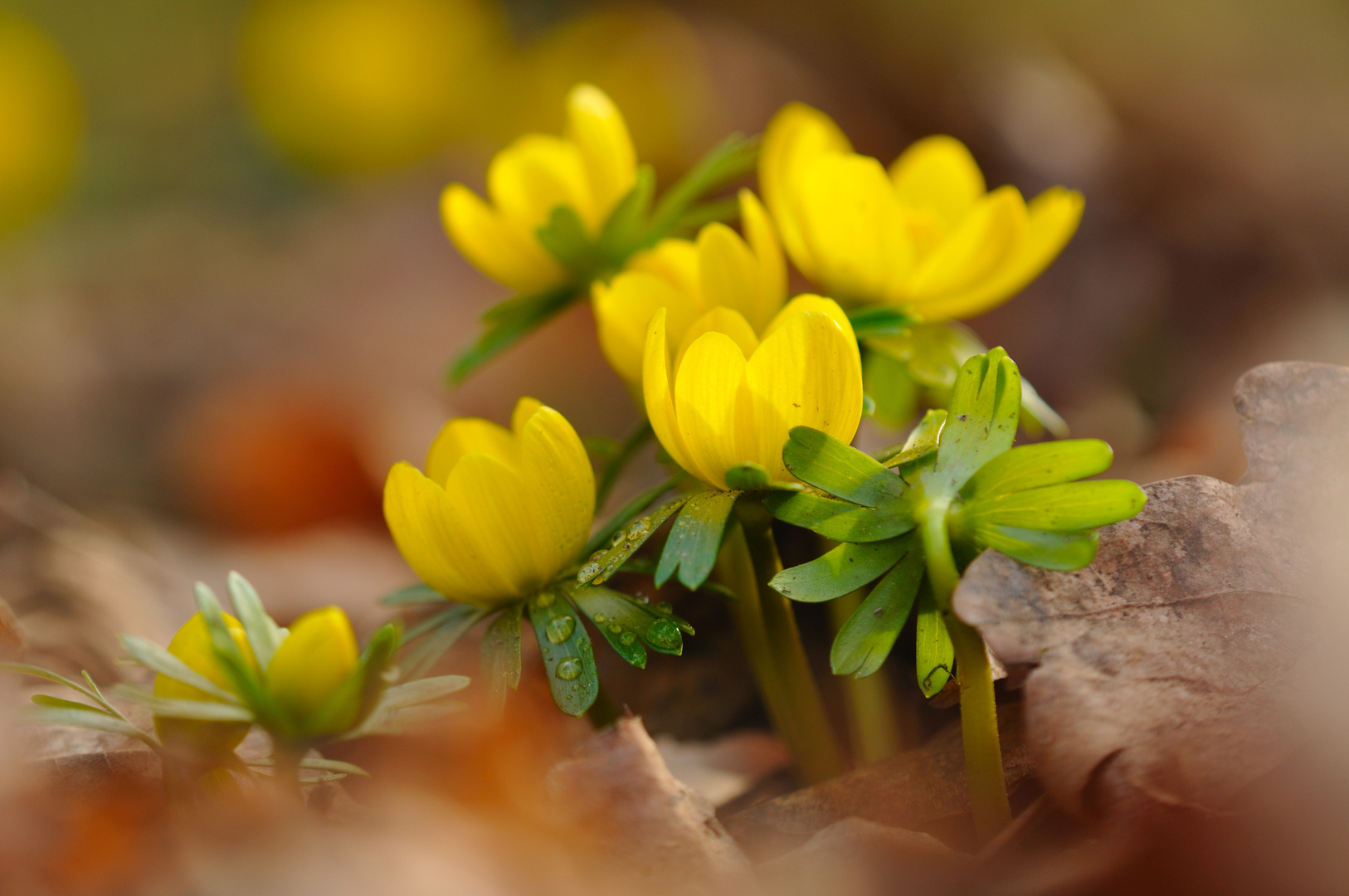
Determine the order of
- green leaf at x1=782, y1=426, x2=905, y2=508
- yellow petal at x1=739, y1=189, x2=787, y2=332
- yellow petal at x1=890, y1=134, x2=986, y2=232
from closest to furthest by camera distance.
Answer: green leaf at x1=782, y1=426, x2=905, y2=508 < yellow petal at x1=739, y1=189, x2=787, y2=332 < yellow petal at x1=890, y1=134, x2=986, y2=232

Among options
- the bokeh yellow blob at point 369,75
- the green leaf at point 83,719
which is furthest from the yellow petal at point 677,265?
the bokeh yellow blob at point 369,75

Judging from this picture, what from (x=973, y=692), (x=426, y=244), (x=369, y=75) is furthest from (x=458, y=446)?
(x=369, y=75)

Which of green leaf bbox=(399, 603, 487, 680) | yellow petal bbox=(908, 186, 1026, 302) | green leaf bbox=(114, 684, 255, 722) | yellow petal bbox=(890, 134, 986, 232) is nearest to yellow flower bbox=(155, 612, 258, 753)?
green leaf bbox=(114, 684, 255, 722)

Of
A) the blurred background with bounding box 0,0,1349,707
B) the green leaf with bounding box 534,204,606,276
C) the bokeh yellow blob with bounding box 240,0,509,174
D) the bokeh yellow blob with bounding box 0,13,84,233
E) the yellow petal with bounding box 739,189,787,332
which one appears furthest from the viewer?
the bokeh yellow blob with bounding box 240,0,509,174

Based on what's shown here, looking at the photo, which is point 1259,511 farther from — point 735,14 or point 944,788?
point 735,14

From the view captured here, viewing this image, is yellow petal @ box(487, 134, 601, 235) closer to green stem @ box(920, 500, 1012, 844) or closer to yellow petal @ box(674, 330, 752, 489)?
yellow petal @ box(674, 330, 752, 489)

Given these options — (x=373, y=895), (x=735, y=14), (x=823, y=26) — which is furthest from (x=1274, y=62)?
(x=373, y=895)

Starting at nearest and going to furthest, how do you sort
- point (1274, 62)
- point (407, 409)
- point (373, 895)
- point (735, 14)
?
point (373, 895), point (407, 409), point (1274, 62), point (735, 14)
